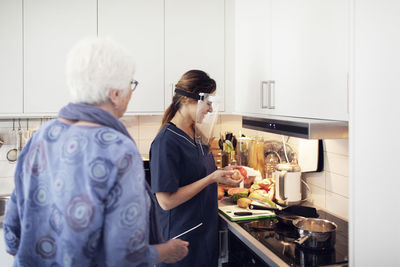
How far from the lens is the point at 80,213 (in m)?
0.90

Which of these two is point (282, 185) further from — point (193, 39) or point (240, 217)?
point (193, 39)

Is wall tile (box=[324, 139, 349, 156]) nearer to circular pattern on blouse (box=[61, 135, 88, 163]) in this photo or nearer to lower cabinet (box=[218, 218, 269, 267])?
lower cabinet (box=[218, 218, 269, 267])

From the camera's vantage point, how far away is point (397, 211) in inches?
40.9

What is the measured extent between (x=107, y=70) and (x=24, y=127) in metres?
1.89

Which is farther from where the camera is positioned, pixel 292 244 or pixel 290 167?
pixel 290 167

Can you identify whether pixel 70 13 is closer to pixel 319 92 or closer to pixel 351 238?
pixel 319 92

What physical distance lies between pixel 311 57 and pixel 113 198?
986 mm

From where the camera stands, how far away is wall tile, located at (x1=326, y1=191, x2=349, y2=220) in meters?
1.86

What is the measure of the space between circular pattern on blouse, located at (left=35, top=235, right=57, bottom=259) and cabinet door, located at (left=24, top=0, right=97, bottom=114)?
1.43 m

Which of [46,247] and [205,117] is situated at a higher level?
[205,117]

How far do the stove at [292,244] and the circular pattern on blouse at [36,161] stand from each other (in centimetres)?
92

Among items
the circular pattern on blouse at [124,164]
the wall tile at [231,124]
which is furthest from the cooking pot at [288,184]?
the circular pattern on blouse at [124,164]

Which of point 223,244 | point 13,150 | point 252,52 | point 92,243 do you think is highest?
point 252,52

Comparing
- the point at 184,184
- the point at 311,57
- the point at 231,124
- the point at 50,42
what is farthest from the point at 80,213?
the point at 231,124
